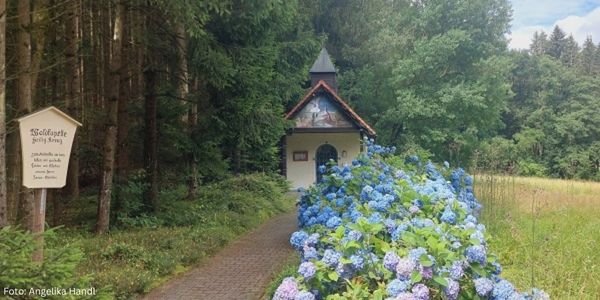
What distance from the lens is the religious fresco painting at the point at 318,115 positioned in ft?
70.7

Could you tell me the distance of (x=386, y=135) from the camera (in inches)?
1203

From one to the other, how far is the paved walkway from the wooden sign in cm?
224

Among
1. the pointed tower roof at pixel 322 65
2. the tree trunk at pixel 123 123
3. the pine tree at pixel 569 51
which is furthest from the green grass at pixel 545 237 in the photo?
the pine tree at pixel 569 51

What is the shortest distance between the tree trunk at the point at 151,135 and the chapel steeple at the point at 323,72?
1457cm

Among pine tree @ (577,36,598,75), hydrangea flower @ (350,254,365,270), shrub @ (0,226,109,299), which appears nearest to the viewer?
shrub @ (0,226,109,299)

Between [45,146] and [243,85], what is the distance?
6.09 metres

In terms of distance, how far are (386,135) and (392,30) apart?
7178 mm

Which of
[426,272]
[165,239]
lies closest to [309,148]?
[165,239]

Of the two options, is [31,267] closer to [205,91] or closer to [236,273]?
[236,273]

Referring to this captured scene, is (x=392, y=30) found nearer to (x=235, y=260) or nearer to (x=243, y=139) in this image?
(x=243, y=139)

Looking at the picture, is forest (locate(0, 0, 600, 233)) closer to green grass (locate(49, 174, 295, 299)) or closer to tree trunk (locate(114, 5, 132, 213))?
tree trunk (locate(114, 5, 132, 213))

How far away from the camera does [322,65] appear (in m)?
24.6

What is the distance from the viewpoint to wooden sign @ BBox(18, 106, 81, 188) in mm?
4312

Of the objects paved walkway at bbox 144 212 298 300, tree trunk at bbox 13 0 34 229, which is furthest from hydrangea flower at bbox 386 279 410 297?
tree trunk at bbox 13 0 34 229
